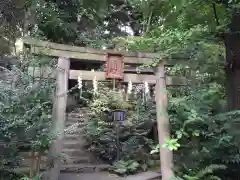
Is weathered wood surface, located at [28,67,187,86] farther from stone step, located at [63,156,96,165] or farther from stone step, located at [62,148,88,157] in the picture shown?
stone step, located at [62,148,88,157]

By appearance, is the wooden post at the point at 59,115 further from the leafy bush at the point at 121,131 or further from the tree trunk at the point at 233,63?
the tree trunk at the point at 233,63

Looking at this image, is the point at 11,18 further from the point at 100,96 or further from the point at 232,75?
the point at 232,75

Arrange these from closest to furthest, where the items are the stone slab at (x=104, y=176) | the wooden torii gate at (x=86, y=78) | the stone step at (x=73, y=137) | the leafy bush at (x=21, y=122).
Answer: the leafy bush at (x=21, y=122) → the wooden torii gate at (x=86, y=78) → the stone slab at (x=104, y=176) → the stone step at (x=73, y=137)

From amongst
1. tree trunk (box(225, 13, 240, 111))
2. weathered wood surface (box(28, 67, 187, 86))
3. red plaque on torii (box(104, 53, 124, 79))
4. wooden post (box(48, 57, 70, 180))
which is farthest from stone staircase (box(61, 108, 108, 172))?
tree trunk (box(225, 13, 240, 111))

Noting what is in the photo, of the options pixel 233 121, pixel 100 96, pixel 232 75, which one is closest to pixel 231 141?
pixel 233 121

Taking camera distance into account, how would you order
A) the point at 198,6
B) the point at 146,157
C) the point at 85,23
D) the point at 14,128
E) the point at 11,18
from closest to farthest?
the point at 14,128, the point at 198,6, the point at 146,157, the point at 11,18, the point at 85,23

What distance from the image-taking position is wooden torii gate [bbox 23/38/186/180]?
17.5 feet

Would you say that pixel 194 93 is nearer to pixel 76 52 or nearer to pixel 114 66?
pixel 114 66

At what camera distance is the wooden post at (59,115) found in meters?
5.15

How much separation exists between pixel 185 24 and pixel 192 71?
1.19 meters

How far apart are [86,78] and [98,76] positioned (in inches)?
10.0

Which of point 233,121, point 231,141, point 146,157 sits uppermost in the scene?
point 233,121

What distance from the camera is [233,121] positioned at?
198 inches

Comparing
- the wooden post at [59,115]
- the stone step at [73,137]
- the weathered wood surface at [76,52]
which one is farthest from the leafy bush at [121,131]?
the weathered wood surface at [76,52]
